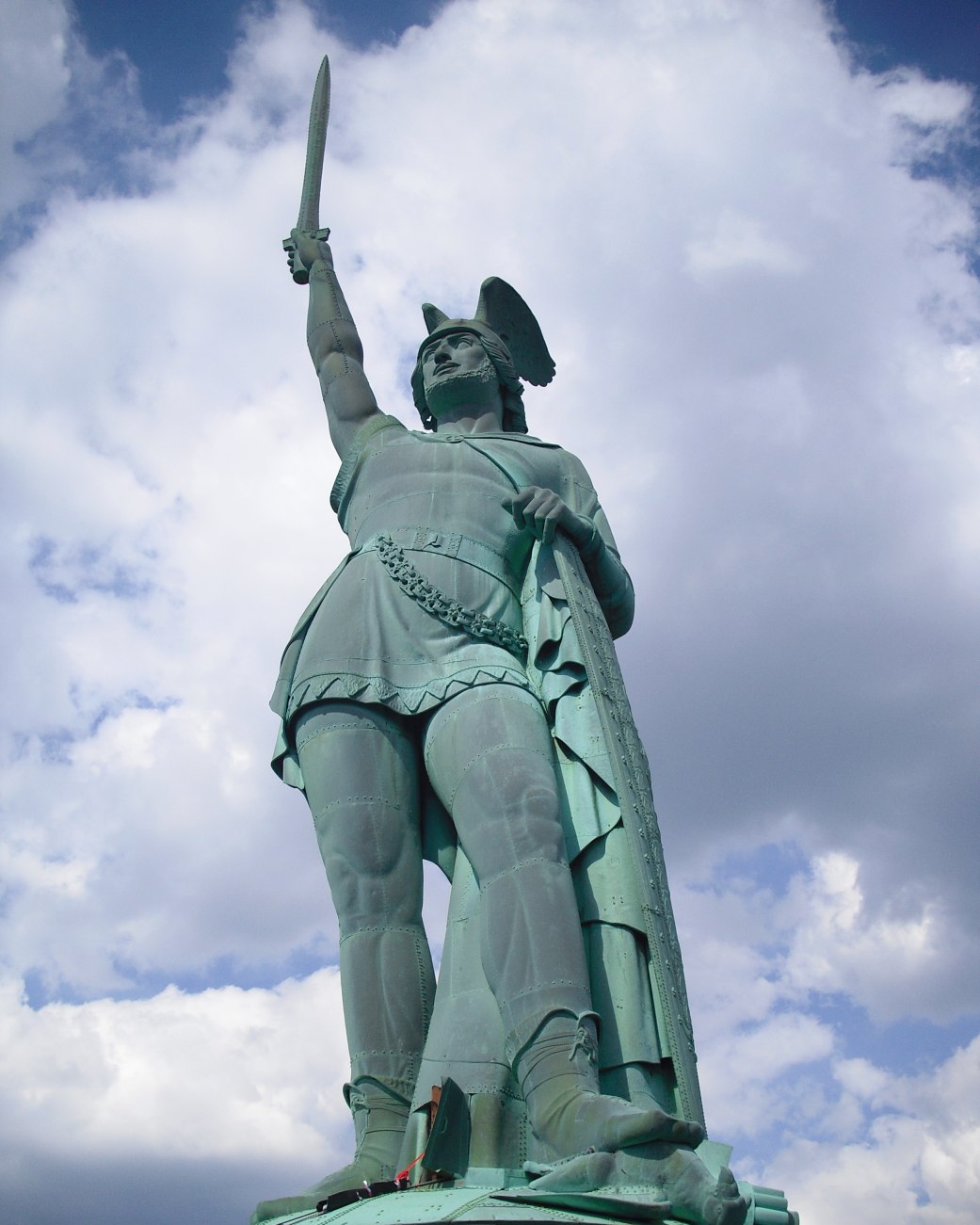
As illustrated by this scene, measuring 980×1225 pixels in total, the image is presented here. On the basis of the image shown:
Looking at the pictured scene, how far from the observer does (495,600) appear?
350 inches

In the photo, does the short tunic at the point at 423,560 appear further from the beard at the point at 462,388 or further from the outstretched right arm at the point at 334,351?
the beard at the point at 462,388

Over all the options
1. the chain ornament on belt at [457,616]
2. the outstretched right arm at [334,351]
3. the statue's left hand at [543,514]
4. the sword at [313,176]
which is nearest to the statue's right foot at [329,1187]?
the chain ornament on belt at [457,616]

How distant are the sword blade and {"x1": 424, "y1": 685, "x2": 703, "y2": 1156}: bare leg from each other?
18.0 feet

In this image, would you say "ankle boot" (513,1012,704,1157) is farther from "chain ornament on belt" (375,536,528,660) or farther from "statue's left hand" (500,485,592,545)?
"statue's left hand" (500,485,592,545)

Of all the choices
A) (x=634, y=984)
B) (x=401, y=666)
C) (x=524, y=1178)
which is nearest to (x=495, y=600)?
(x=401, y=666)

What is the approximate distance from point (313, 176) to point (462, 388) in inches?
119

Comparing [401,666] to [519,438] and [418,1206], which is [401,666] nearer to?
[519,438]

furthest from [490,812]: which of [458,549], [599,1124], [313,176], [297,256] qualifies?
[313,176]

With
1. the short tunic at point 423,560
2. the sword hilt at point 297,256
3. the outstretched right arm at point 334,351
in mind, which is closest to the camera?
the short tunic at point 423,560

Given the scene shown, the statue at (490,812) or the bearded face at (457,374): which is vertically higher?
the bearded face at (457,374)

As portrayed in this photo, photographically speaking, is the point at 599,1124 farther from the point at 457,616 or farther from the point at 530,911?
the point at 457,616

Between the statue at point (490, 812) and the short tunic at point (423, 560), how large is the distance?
0.02 metres

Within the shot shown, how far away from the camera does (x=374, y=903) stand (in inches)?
315

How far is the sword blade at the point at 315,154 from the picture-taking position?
11617 mm
